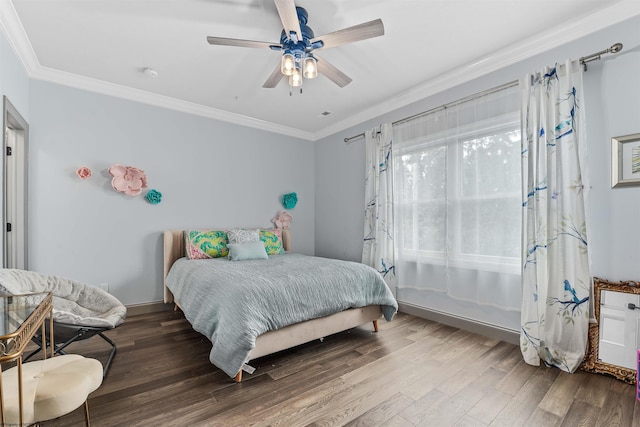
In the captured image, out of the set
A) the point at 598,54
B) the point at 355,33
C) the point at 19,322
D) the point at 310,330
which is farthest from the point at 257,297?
the point at 598,54

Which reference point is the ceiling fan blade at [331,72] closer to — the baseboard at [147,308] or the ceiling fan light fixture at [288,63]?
the ceiling fan light fixture at [288,63]

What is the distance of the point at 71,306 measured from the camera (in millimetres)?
2305

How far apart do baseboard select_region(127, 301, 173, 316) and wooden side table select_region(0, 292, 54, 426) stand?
6.11ft

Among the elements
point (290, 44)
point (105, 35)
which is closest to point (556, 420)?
point (290, 44)

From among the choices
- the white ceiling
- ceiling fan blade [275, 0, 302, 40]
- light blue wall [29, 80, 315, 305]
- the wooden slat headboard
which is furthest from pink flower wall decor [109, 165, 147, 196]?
ceiling fan blade [275, 0, 302, 40]

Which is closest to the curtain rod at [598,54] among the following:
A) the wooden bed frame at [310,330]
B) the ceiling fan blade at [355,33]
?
the ceiling fan blade at [355,33]

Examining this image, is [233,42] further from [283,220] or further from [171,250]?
[283,220]

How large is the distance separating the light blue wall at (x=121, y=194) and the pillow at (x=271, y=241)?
380 millimetres

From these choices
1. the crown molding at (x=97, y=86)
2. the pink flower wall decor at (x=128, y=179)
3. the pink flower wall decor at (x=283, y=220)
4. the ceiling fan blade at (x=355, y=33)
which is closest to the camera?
the ceiling fan blade at (x=355, y=33)

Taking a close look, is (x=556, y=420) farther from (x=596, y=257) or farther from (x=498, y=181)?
(x=498, y=181)

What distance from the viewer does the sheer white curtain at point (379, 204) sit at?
3.60 meters

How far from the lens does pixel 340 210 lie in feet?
14.8

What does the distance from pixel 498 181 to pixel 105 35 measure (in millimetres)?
3595

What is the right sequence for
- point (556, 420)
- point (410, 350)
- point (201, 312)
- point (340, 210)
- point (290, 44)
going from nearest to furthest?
point (556, 420) < point (290, 44) < point (201, 312) < point (410, 350) < point (340, 210)
